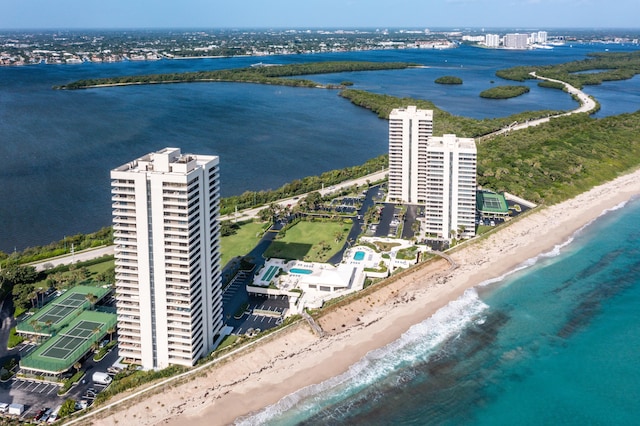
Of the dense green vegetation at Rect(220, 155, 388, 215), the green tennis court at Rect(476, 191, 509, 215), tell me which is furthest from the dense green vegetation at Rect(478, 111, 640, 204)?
the dense green vegetation at Rect(220, 155, 388, 215)

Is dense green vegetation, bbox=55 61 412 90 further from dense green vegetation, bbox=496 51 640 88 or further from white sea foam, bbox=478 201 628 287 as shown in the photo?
white sea foam, bbox=478 201 628 287

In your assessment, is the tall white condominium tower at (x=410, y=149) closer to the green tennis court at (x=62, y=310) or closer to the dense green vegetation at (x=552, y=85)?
the green tennis court at (x=62, y=310)

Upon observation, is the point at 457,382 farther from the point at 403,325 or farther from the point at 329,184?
the point at 329,184

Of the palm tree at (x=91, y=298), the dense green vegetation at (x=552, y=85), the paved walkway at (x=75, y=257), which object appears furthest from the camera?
the dense green vegetation at (x=552, y=85)

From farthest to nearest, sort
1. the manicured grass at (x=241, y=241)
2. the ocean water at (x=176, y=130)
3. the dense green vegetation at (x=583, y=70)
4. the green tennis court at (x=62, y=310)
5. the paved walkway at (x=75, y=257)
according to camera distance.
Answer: the dense green vegetation at (x=583, y=70), the ocean water at (x=176, y=130), the manicured grass at (x=241, y=241), the paved walkway at (x=75, y=257), the green tennis court at (x=62, y=310)

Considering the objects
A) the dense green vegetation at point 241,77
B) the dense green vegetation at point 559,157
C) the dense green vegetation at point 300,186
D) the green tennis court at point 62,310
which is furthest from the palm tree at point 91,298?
the dense green vegetation at point 241,77

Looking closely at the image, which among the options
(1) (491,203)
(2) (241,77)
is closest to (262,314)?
(1) (491,203)

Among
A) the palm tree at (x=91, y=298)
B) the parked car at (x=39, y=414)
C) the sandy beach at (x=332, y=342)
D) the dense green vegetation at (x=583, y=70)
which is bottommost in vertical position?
the parked car at (x=39, y=414)
